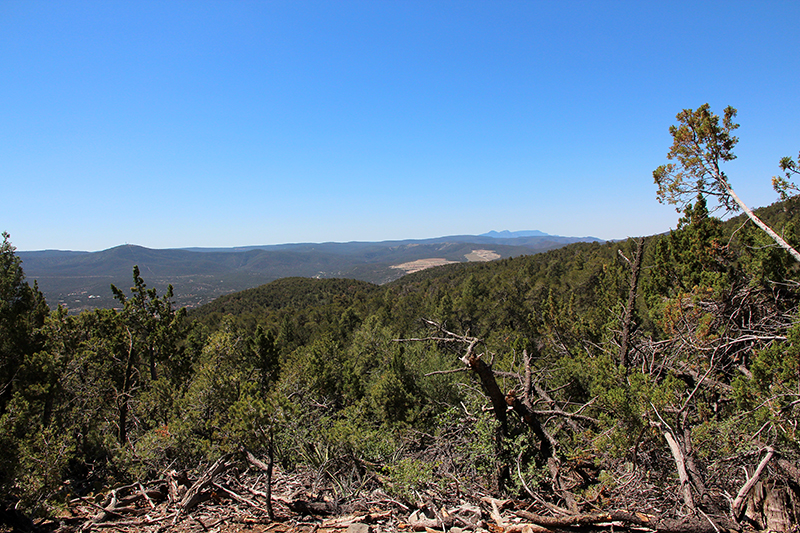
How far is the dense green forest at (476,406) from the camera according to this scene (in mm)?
5621

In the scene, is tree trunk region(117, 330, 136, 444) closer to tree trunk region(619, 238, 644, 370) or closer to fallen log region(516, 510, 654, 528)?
fallen log region(516, 510, 654, 528)

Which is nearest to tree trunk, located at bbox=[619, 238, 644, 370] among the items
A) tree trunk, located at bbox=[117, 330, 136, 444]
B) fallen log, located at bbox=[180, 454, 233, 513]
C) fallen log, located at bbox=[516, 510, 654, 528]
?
fallen log, located at bbox=[516, 510, 654, 528]

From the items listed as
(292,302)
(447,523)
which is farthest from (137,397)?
(292,302)

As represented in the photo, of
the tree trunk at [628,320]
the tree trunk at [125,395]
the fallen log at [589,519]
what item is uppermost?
the tree trunk at [628,320]

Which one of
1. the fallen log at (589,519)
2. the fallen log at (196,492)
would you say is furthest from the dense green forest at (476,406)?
the fallen log at (196,492)

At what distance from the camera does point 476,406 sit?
311 inches

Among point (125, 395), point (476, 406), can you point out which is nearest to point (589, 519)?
point (476, 406)

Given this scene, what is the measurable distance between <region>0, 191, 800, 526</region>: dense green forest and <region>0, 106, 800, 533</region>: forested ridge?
55 millimetres

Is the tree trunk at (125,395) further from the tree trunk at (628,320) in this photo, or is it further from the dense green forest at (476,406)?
the tree trunk at (628,320)

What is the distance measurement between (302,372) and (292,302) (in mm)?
113106

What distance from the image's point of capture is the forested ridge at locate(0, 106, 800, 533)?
535cm

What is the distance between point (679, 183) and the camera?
10203mm

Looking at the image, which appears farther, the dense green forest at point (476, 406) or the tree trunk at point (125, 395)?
the tree trunk at point (125, 395)

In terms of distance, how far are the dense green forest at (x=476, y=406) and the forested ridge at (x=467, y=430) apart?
0.05m
